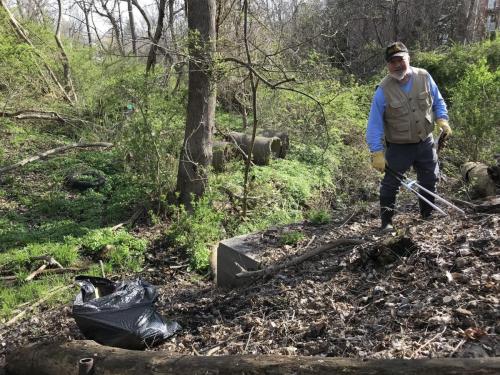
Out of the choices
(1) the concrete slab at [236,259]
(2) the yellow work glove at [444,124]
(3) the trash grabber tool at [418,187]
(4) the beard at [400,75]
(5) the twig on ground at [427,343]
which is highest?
(4) the beard at [400,75]

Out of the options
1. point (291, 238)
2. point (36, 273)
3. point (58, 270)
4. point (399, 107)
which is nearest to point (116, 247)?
point (58, 270)

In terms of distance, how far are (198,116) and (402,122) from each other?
3391 millimetres

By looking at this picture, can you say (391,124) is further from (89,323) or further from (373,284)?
(89,323)

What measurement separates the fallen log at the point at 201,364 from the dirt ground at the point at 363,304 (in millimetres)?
375

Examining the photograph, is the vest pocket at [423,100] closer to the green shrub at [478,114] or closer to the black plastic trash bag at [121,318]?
the black plastic trash bag at [121,318]

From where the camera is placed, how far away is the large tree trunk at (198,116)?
6648mm

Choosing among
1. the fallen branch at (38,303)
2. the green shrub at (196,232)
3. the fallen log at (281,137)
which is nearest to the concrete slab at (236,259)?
the green shrub at (196,232)

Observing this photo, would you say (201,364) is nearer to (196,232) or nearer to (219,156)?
(196,232)

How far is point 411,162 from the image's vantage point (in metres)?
4.77

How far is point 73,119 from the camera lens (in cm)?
1170

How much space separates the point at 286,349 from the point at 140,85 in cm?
485

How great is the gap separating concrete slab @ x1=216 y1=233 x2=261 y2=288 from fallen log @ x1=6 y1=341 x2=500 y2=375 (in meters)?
1.66

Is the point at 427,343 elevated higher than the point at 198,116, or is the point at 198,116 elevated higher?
the point at 198,116

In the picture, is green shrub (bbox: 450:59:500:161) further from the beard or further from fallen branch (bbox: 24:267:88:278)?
fallen branch (bbox: 24:267:88:278)
